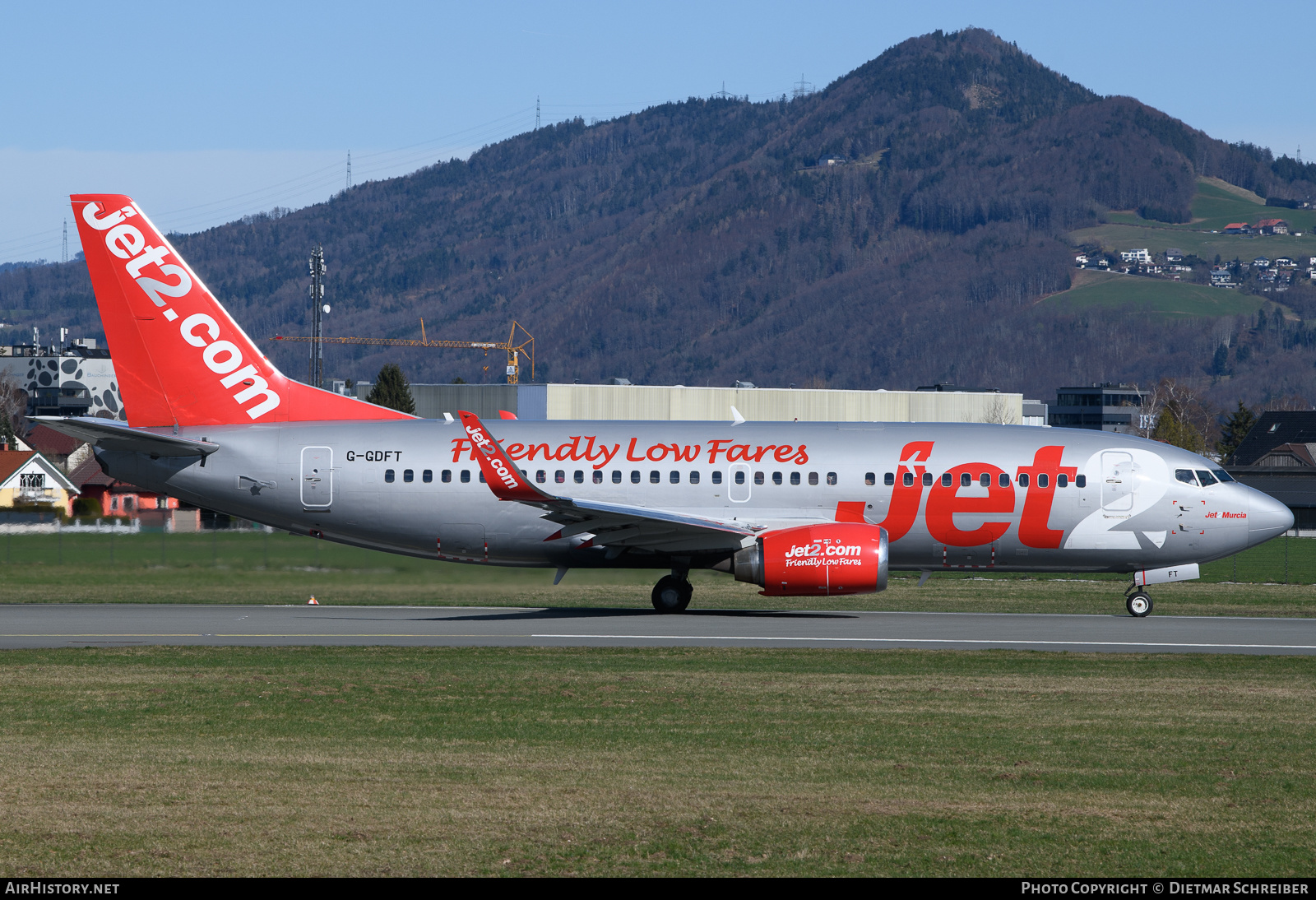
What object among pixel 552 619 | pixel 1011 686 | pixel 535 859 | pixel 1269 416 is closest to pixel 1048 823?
pixel 535 859

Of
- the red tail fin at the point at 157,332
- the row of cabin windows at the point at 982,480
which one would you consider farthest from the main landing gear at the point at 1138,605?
the red tail fin at the point at 157,332

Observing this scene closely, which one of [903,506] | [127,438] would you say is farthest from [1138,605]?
[127,438]

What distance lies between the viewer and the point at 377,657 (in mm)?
22500

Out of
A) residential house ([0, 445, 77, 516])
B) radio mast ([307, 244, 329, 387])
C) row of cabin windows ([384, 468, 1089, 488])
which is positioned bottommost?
residential house ([0, 445, 77, 516])

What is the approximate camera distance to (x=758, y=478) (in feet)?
102

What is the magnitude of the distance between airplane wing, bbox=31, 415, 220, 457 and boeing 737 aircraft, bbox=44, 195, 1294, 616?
59 millimetres

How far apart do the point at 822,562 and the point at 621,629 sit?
14.2 feet

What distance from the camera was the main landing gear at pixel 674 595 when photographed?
103 ft

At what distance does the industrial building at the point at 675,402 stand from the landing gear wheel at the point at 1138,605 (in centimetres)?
5972

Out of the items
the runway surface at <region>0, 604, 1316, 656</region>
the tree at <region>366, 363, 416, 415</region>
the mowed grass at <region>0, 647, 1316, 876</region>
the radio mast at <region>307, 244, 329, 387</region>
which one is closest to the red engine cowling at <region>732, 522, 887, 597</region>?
the runway surface at <region>0, 604, 1316, 656</region>

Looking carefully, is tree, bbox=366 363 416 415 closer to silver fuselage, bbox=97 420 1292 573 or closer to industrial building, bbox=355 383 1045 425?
industrial building, bbox=355 383 1045 425

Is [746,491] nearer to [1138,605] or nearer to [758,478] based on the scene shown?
[758,478]

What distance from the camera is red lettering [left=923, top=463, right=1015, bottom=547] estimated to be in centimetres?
3083

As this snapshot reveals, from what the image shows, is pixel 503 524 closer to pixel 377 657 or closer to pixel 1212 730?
pixel 377 657
